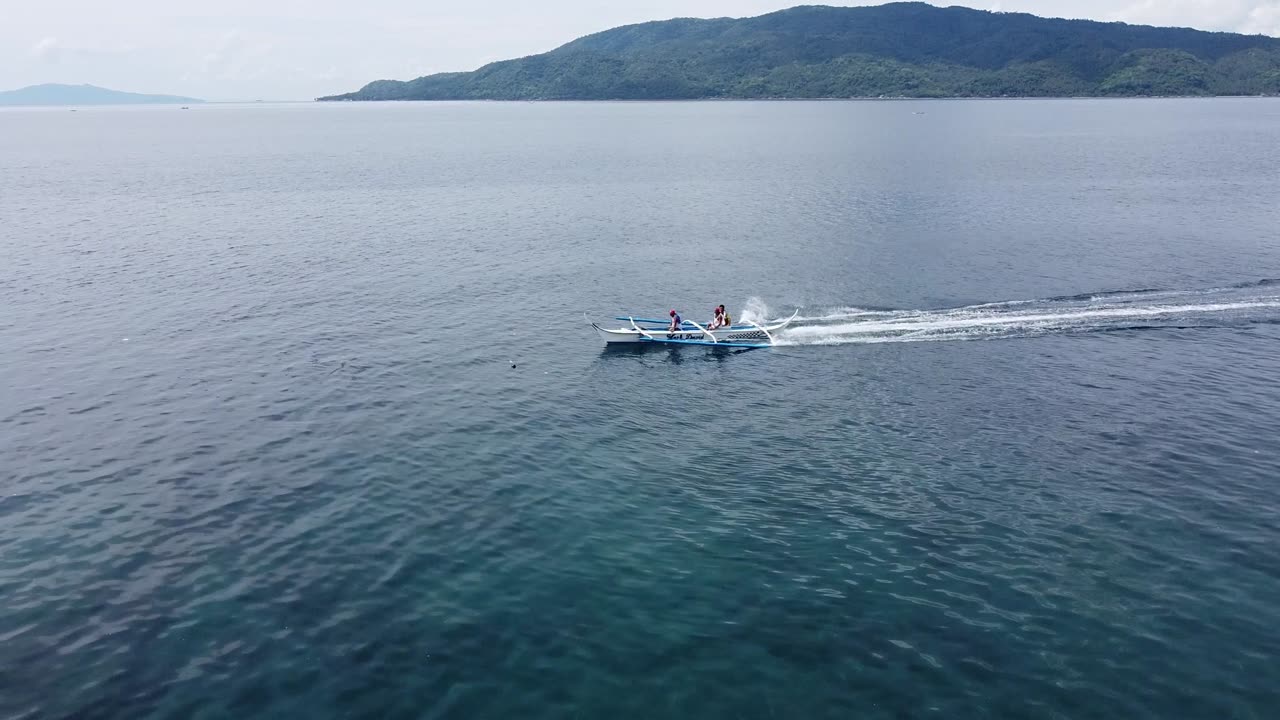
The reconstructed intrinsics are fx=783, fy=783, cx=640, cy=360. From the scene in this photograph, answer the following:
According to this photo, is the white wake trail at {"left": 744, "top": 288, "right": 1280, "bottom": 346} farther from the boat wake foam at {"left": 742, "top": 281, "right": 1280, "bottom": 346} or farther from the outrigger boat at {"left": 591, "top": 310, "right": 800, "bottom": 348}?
the outrigger boat at {"left": 591, "top": 310, "right": 800, "bottom": 348}

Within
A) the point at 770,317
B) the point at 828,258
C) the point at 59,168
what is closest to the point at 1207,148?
the point at 828,258

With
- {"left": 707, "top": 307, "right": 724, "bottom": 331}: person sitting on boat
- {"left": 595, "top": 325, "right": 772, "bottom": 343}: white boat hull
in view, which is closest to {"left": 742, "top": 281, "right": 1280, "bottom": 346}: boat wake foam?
{"left": 595, "top": 325, "right": 772, "bottom": 343}: white boat hull

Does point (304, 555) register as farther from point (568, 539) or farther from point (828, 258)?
point (828, 258)

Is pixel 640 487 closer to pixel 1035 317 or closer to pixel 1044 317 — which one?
pixel 1035 317

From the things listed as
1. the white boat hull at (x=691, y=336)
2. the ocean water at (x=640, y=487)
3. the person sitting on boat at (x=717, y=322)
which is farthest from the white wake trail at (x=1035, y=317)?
the person sitting on boat at (x=717, y=322)

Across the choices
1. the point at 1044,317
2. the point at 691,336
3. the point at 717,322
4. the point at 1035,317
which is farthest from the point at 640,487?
the point at 1044,317

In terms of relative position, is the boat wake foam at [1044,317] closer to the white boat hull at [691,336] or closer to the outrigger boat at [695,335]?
the outrigger boat at [695,335]
